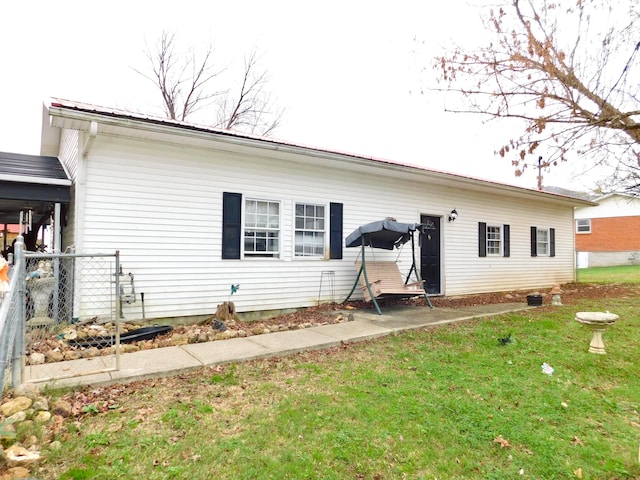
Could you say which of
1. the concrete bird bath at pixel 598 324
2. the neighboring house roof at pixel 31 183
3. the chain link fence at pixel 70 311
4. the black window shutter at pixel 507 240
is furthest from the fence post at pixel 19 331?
the black window shutter at pixel 507 240

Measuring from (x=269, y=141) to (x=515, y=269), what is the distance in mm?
9309

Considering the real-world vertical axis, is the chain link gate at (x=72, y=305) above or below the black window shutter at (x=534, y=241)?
below

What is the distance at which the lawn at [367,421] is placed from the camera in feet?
7.72

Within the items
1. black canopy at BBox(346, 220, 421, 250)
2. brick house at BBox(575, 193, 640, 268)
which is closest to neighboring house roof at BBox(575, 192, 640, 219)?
brick house at BBox(575, 193, 640, 268)

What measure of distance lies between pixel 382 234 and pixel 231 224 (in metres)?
3.12

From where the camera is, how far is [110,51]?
14516 millimetres

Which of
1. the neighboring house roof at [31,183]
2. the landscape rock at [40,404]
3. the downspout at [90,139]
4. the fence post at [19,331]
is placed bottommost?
the landscape rock at [40,404]

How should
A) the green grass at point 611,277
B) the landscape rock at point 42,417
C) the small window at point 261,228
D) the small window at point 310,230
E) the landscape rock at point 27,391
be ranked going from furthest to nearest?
1. the green grass at point 611,277
2. the small window at point 310,230
3. the small window at point 261,228
4. the landscape rock at point 27,391
5. the landscape rock at point 42,417

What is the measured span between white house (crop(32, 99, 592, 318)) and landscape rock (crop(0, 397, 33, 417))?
3.04m

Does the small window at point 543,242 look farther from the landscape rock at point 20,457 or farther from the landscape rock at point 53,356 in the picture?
the landscape rock at point 20,457

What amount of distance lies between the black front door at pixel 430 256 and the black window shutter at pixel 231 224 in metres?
5.06

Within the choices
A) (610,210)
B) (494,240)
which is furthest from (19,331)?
(610,210)

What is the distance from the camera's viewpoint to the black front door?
31.7ft

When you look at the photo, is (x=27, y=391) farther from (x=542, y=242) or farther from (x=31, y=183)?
(x=542, y=242)
